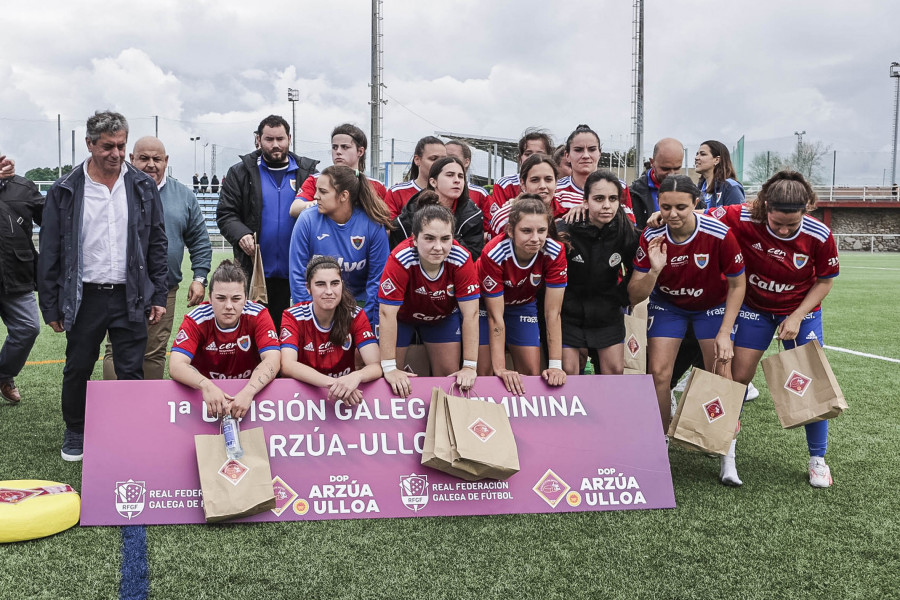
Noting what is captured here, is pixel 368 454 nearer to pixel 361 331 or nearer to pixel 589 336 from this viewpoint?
pixel 361 331

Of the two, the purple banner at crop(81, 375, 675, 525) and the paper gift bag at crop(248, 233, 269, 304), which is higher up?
the paper gift bag at crop(248, 233, 269, 304)

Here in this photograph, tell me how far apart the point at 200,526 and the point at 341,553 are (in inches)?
29.3

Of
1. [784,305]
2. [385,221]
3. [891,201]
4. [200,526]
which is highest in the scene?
[891,201]

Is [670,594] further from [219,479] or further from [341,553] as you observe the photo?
[219,479]

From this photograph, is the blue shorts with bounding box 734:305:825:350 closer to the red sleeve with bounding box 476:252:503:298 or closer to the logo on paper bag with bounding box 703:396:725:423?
the logo on paper bag with bounding box 703:396:725:423

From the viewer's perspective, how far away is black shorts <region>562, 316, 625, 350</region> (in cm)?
444

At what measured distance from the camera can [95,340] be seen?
417cm

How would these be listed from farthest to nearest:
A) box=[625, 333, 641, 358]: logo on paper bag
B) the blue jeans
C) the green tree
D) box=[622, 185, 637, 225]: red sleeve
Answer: the green tree < the blue jeans < box=[625, 333, 641, 358]: logo on paper bag < box=[622, 185, 637, 225]: red sleeve

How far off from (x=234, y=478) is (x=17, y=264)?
9.34ft

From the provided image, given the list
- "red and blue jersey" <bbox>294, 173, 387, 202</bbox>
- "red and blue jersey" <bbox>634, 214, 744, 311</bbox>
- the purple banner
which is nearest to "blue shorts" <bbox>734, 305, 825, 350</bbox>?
"red and blue jersey" <bbox>634, 214, 744, 311</bbox>

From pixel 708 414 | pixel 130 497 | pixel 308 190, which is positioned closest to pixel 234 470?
pixel 130 497

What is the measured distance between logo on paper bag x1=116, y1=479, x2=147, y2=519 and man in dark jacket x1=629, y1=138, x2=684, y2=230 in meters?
3.54

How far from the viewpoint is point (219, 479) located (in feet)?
11.1

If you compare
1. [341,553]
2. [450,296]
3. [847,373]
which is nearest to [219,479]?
[341,553]
